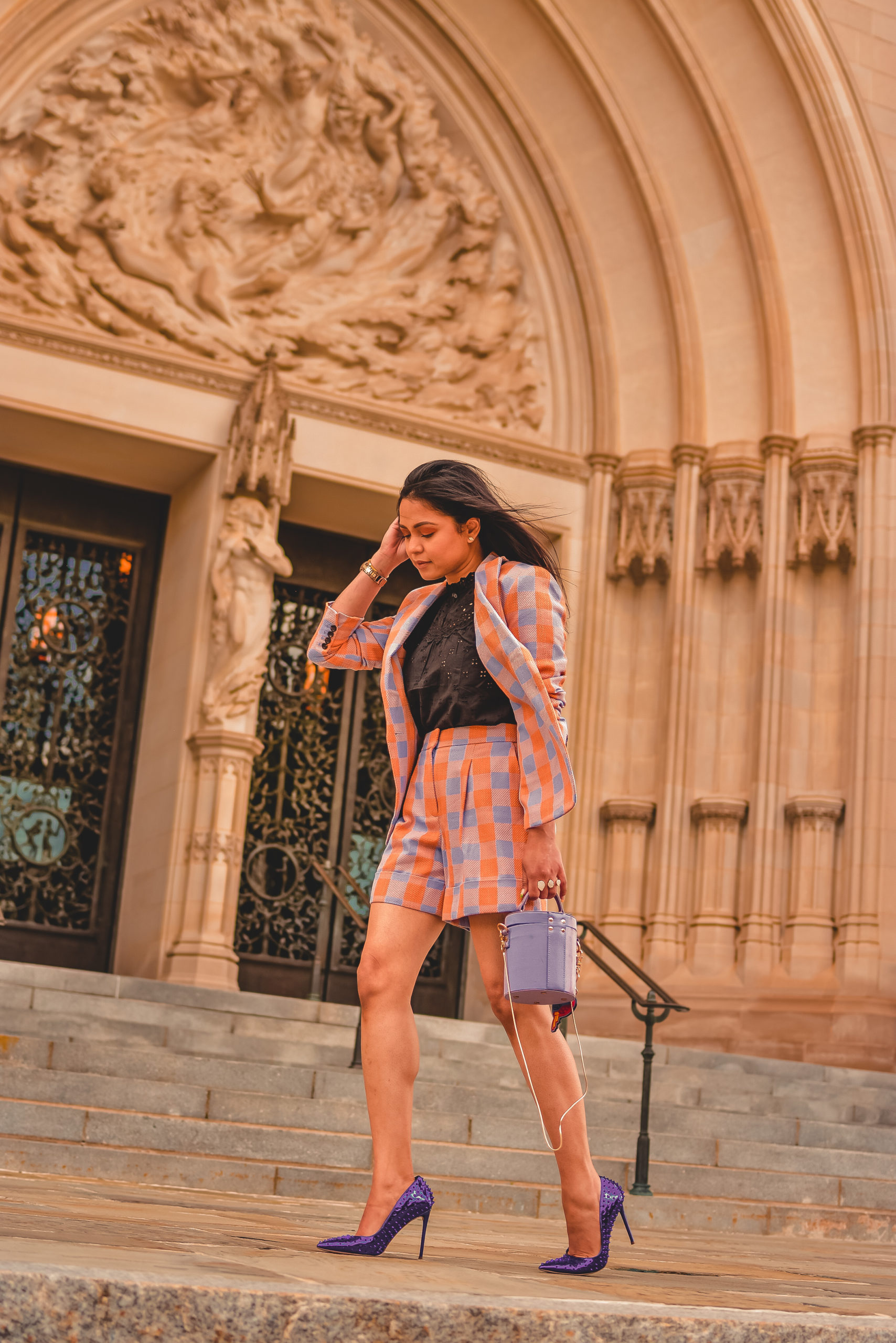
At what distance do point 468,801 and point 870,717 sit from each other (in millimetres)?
8144

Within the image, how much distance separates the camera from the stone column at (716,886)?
10.6m

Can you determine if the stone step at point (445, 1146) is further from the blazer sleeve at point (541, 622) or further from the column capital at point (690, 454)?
the column capital at point (690, 454)

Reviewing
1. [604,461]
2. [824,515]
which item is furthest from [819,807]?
[604,461]

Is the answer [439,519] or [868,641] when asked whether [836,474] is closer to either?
[868,641]

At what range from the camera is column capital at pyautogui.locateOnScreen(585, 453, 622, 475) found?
11586 millimetres

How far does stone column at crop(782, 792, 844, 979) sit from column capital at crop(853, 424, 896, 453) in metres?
2.55

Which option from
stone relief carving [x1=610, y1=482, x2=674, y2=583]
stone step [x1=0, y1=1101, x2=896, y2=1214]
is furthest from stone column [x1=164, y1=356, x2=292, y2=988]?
stone step [x1=0, y1=1101, x2=896, y2=1214]

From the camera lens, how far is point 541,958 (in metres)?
2.78

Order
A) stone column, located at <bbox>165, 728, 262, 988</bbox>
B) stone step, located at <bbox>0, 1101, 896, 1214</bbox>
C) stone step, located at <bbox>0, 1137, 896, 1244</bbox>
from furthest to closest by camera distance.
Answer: stone column, located at <bbox>165, 728, 262, 988</bbox>, stone step, located at <bbox>0, 1101, 896, 1214</bbox>, stone step, located at <bbox>0, 1137, 896, 1244</bbox>

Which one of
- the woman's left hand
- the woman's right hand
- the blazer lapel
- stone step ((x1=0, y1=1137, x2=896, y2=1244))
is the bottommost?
stone step ((x1=0, y1=1137, x2=896, y2=1244))

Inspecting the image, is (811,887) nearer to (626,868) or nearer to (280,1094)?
(626,868)

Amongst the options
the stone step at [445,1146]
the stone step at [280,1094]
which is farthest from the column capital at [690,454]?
the stone step at [445,1146]

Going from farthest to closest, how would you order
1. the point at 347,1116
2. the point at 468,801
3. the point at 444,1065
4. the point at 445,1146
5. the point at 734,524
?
1. the point at 734,524
2. the point at 444,1065
3. the point at 347,1116
4. the point at 445,1146
5. the point at 468,801

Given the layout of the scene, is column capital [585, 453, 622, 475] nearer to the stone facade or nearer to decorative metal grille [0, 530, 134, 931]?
the stone facade
